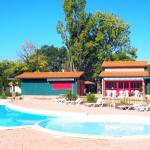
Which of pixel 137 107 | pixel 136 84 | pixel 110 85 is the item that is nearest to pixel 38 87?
pixel 110 85

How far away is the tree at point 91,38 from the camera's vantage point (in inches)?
1839

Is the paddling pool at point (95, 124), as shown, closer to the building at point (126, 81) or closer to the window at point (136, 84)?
the building at point (126, 81)

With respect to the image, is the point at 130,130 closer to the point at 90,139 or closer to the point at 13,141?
the point at 90,139

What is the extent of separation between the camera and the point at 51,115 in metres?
21.5

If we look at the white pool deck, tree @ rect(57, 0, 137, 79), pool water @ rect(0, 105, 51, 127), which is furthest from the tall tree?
the white pool deck

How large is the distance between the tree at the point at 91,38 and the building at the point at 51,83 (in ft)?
22.2

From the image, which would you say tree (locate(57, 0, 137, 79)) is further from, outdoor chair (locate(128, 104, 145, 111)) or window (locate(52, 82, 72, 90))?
outdoor chair (locate(128, 104, 145, 111))

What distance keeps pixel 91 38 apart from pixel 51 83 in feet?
36.3

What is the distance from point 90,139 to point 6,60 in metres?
45.8

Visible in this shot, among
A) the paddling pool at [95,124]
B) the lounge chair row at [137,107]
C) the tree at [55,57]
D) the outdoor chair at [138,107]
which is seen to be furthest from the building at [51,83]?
the tree at [55,57]

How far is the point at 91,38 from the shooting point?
48.8 meters

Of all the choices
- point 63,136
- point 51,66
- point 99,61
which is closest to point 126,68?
point 99,61

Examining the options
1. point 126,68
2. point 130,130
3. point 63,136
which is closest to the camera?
point 63,136

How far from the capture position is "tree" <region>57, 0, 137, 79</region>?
→ 153 ft
